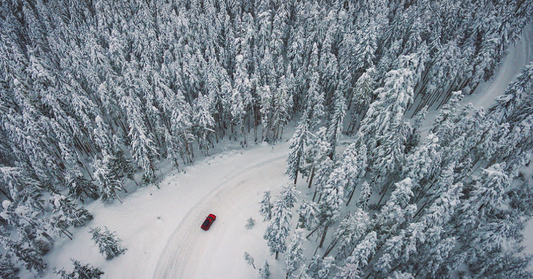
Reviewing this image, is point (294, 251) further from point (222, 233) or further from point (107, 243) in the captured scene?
point (107, 243)

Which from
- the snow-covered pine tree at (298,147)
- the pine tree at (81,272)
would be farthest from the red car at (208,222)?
the snow-covered pine tree at (298,147)

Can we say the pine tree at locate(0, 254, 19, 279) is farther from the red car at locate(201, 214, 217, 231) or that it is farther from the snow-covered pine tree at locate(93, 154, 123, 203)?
the red car at locate(201, 214, 217, 231)

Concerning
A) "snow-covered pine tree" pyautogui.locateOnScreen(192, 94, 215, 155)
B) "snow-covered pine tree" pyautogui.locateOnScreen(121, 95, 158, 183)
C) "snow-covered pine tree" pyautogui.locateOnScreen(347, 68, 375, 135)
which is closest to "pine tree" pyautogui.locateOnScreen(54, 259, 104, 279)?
"snow-covered pine tree" pyautogui.locateOnScreen(121, 95, 158, 183)

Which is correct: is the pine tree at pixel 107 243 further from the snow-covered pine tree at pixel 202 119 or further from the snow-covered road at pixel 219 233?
the snow-covered pine tree at pixel 202 119

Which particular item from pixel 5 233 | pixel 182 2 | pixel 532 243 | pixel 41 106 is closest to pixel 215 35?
pixel 182 2

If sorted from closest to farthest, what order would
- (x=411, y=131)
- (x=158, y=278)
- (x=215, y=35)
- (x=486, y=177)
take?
(x=486, y=177) → (x=158, y=278) → (x=411, y=131) → (x=215, y=35)

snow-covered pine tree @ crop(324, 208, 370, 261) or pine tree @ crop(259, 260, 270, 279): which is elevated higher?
snow-covered pine tree @ crop(324, 208, 370, 261)

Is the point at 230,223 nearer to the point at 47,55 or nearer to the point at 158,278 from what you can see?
the point at 158,278
